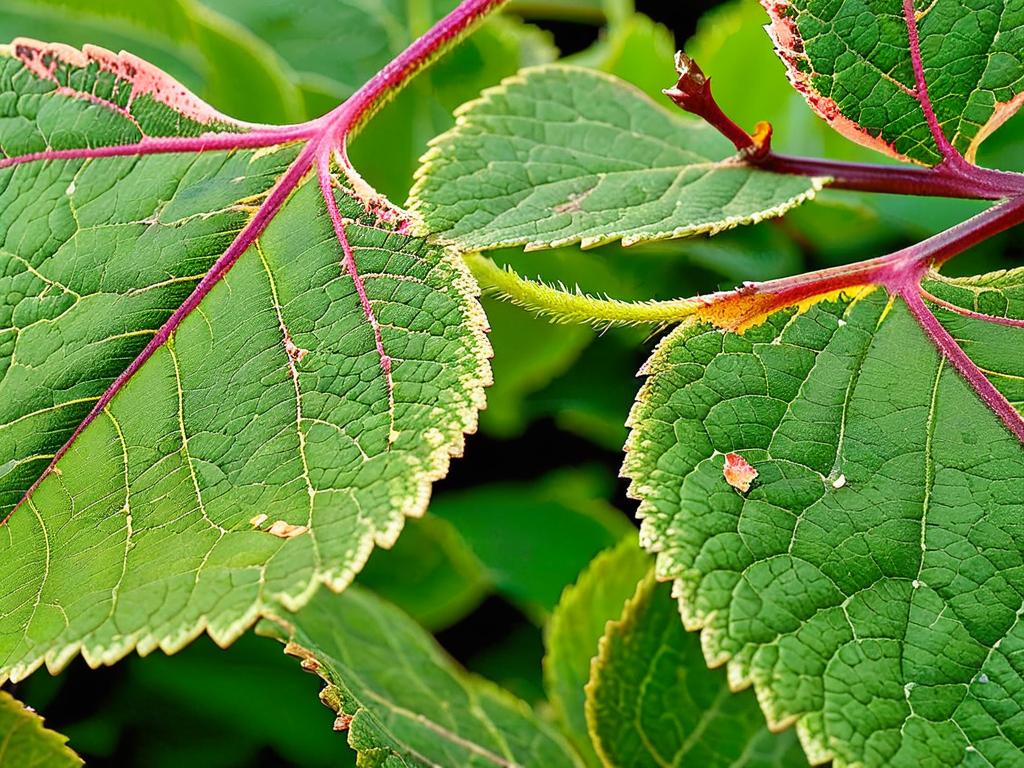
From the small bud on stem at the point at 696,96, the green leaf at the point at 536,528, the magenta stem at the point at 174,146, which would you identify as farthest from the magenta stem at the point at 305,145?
the green leaf at the point at 536,528

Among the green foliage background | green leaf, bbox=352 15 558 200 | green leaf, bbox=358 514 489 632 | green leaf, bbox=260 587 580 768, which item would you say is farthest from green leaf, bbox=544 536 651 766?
green leaf, bbox=352 15 558 200


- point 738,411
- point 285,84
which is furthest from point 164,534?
point 285,84

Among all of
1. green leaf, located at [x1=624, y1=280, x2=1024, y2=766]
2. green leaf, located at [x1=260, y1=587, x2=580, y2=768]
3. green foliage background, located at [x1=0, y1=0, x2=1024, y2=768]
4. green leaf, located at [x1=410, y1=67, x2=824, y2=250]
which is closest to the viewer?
green leaf, located at [x1=624, y1=280, x2=1024, y2=766]

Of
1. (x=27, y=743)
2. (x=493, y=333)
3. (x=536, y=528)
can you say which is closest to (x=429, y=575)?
(x=536, y=528)

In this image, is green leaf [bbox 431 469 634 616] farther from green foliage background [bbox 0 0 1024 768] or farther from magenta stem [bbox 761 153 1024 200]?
magenta stem [bbox 761 153 1024 200]

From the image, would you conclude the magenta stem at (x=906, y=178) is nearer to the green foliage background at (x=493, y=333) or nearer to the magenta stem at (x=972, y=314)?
the magenta stem at (x=972, y=314)

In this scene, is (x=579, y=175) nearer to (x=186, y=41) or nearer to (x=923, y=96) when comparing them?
(x=923, y=96)
